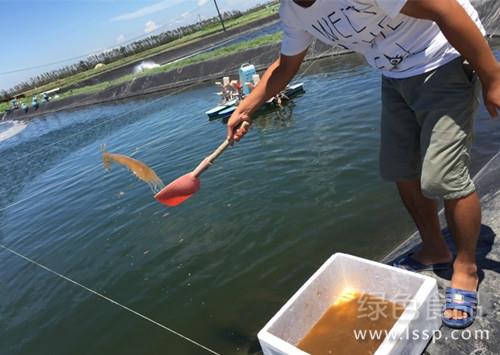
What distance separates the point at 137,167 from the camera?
12.0ft

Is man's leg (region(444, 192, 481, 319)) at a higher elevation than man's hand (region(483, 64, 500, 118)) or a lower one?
lower

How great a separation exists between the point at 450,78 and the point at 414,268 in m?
1.28

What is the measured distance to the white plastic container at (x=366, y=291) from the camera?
1987 mm

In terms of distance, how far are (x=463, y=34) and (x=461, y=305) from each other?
4.54ft

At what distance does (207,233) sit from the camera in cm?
566

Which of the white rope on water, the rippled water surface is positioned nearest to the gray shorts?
the rippled water surface

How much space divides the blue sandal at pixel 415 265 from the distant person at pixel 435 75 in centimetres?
28

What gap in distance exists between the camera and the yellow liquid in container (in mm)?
2273

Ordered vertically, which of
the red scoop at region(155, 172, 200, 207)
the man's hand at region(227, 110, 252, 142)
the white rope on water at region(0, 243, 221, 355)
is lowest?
the white rope on water at region(0, 243, 221, 355)

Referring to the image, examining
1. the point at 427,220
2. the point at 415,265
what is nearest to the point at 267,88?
the point at 427,220

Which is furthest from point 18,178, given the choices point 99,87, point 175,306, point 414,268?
point 99,87

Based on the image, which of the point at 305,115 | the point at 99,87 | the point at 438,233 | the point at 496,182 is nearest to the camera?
the point at 438,233

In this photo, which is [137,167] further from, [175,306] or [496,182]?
[496,182]

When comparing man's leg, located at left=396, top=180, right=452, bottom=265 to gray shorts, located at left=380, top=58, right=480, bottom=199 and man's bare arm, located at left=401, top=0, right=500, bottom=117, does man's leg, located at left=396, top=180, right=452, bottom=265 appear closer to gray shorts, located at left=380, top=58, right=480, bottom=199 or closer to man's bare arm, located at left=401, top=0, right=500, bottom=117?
gray shorts, located at left=380, top=58, right=480, bottom=199
